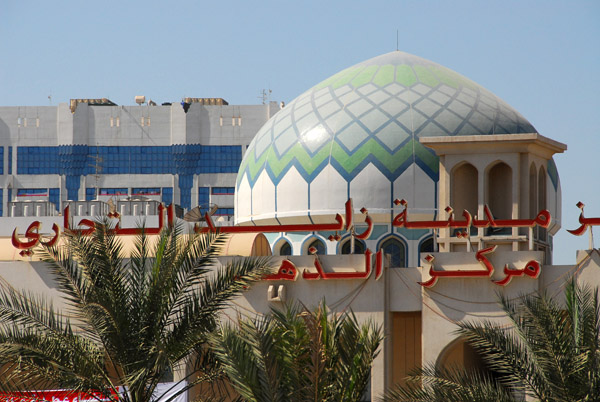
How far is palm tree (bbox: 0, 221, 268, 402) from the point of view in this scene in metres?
14.0

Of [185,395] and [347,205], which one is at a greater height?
[347,205]

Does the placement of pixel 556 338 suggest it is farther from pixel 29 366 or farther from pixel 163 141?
pixel 163 141

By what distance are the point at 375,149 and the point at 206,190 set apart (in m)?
36.3

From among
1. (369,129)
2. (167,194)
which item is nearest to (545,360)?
(369,129)

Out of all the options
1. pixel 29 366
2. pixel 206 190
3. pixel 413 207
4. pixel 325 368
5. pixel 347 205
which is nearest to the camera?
pixel 325 368

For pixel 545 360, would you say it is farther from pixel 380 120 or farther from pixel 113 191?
pixel 113 191

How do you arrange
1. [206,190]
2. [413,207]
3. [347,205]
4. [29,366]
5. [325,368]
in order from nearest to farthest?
[325,368]
[29,366]
[347,205]
[413,207]
[206,190]

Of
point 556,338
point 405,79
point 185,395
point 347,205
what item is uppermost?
point 405,79

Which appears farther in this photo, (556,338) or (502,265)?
(502,265)

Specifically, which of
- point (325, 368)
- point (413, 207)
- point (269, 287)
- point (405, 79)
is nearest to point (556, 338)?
point (325, 368)

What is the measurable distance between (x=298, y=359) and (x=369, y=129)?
37.2 ft

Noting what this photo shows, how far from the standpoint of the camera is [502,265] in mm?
19375

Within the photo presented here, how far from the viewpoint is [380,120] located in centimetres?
2386

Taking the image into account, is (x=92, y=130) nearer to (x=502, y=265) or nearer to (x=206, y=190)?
(x=206, y=190)
